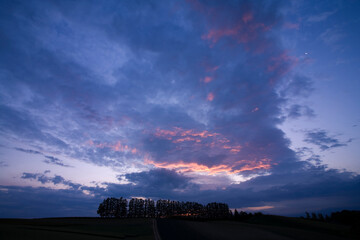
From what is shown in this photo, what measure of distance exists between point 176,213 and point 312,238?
14272cm

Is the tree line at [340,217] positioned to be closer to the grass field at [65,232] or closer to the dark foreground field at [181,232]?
the dark foreground field at [181,232]

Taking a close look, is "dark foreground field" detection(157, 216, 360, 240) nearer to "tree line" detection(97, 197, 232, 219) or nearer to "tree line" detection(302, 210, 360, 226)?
"tree line" detection(302, 210, 360, 226)

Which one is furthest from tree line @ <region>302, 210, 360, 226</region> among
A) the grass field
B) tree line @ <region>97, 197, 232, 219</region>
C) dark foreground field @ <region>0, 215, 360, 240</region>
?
tree line @ <region>97, 197, 232, 219</region>

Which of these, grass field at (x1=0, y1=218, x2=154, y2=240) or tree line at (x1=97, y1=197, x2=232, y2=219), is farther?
tree line at (x1=97, y1=197, x2=232, y2=219)

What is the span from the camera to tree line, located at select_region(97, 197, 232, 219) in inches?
5423

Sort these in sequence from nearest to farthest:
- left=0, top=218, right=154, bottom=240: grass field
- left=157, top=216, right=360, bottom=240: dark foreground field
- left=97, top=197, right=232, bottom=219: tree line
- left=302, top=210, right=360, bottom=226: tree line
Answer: left=0, top=218, right=154, bottom=240: grass field, left=157, top=216, right=360, bottom=240: dark foreground field, left=302, top=210, right=360, bottom=226: tree line, left=97, top=197, right=232, bottom=219: tree line

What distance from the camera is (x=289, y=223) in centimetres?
3809

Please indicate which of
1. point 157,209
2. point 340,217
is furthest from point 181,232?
point 157,209

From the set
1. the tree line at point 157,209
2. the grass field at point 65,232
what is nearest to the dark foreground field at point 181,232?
the grass field at point 65,232

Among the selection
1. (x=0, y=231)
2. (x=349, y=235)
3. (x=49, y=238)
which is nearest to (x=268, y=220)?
(x=349, y=235)

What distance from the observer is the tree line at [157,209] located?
13775 centimetres

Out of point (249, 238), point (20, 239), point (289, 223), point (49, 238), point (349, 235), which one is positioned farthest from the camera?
point (289, 223)

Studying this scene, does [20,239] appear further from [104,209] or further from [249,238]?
[104,209]

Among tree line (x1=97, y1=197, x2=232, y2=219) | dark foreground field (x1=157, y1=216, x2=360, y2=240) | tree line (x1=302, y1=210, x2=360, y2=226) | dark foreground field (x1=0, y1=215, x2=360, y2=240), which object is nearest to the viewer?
dark foreground field (x1=0, y1=215, x2=360, y2=240)
